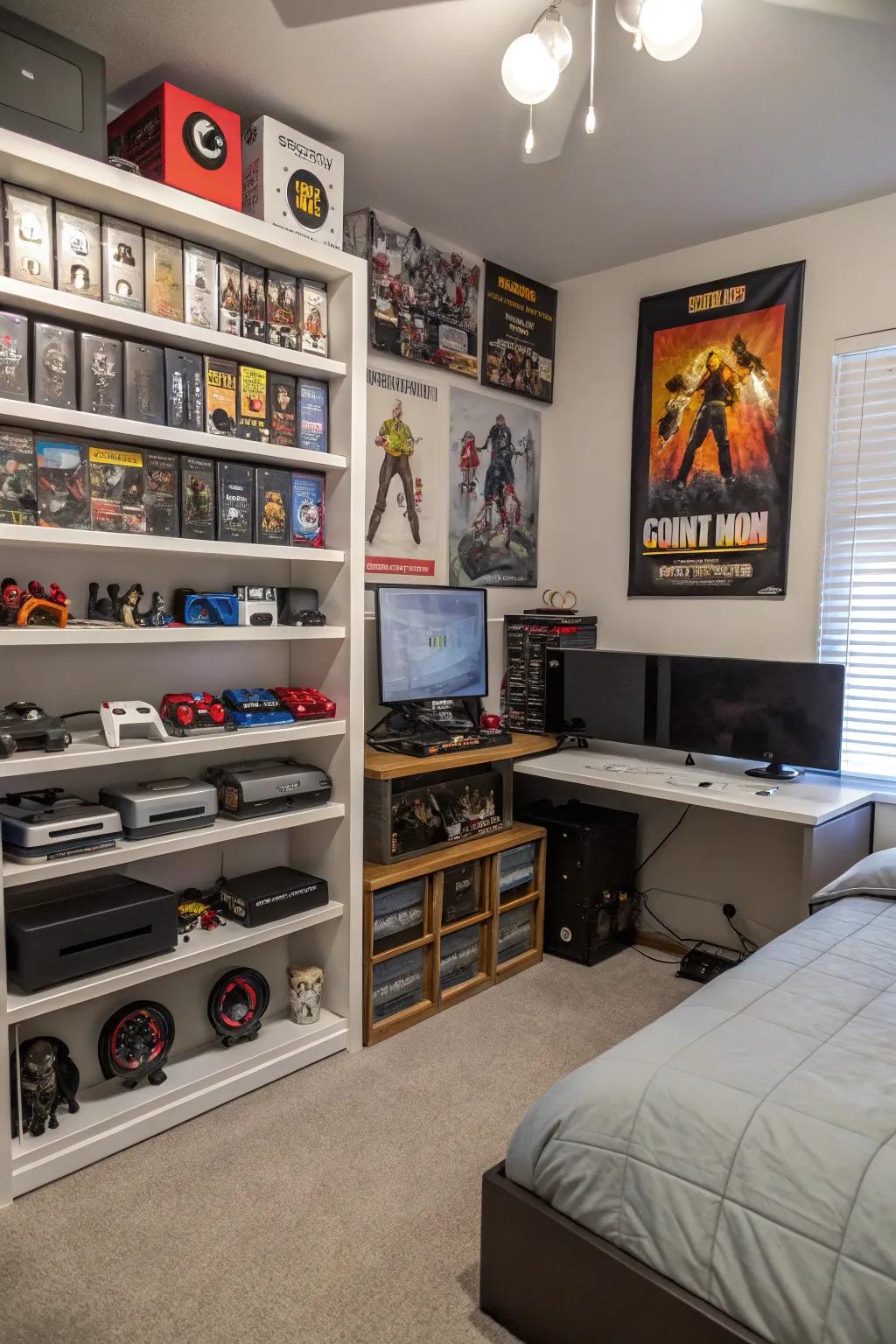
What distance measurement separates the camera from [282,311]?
231 centimetres

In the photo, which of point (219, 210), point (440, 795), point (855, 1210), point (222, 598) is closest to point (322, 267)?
point (219, 210)

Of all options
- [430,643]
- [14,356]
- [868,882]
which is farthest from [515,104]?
[868,882]

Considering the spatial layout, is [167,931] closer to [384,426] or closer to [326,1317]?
[326,1317]

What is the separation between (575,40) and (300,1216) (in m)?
2.69

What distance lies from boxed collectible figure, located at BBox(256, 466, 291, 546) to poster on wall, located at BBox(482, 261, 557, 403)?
136 cm

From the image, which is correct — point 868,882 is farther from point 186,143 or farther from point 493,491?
point 186,143

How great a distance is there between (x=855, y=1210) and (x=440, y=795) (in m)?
1.81

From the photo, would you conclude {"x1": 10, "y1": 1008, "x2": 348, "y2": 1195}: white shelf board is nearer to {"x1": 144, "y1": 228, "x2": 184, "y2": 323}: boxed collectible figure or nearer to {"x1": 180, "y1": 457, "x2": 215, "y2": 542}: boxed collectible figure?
{"x1": 180, "y1": 457, "x2": 215, "y2": 542}: boxed collectible figure

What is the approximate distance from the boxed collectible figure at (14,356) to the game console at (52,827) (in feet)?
3.02

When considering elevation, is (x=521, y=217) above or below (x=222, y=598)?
above

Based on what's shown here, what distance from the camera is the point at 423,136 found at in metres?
2.40

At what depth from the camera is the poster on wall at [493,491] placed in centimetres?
335

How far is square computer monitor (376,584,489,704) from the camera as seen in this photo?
2826mm

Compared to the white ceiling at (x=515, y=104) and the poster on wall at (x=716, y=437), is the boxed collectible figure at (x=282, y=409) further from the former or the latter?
the poster on wall at (x=716, y=437)
